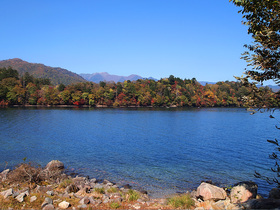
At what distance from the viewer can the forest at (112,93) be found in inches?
5084

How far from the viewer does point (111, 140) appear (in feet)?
129

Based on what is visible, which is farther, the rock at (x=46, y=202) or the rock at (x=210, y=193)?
the rock at (x=210, y=193)

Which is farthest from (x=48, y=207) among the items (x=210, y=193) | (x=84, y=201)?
(x=210, y=193)

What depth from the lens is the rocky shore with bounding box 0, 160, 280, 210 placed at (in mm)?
11492

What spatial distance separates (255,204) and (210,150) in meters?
23.0

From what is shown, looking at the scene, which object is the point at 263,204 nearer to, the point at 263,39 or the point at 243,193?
the point at 243,193

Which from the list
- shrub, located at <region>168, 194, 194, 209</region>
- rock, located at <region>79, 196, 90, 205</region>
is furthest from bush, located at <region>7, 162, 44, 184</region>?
shrub, located at <region>168, 194, 194, 209</region>

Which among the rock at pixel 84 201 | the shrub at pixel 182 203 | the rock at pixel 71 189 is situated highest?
the shrub at pixel 182 203

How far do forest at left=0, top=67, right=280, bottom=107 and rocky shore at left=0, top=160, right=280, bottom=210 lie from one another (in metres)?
98.5

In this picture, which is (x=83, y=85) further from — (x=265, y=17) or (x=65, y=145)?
(x=265, y=17)

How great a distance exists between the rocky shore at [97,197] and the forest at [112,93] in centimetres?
9853

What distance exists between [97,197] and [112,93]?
142m

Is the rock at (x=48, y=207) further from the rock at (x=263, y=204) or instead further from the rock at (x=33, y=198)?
the rock at (x=263, y=204)

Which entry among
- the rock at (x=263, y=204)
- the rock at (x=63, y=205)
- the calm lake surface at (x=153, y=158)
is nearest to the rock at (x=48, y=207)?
the rock at (x=63, y=205)
